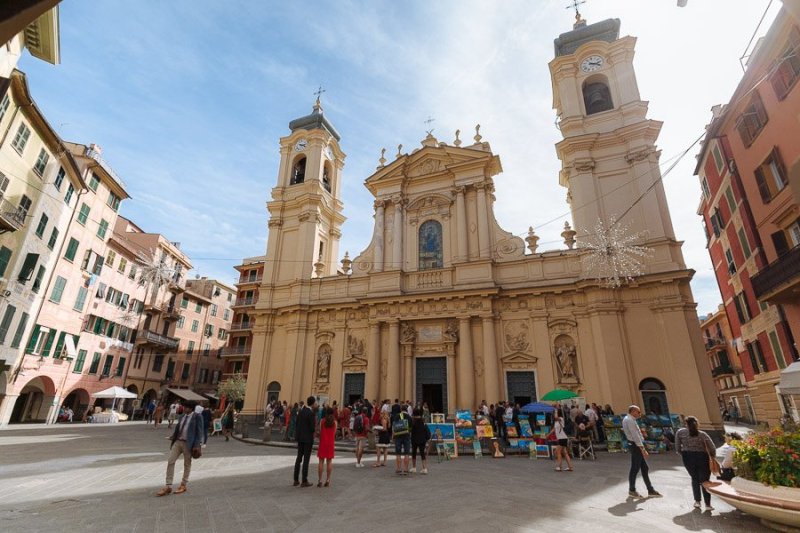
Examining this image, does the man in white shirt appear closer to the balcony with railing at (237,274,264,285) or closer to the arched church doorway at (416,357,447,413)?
the arched church doorway at (416,357,447,413)

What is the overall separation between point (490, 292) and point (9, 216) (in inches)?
804

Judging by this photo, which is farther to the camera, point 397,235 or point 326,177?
point 326,177

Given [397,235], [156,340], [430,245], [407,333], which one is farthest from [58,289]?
[430,245]

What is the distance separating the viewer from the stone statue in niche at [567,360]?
54.2 ft

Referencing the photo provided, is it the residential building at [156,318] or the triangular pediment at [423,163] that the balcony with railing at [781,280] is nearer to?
the triangular pediment at [423,163]

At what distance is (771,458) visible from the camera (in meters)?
5.06

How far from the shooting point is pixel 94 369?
26.4m

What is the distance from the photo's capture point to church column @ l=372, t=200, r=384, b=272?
21719mm

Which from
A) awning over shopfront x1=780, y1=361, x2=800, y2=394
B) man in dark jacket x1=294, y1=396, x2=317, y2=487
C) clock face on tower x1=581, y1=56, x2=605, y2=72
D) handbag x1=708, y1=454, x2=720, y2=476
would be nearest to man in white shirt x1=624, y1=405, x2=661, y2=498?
handbag x1=708, y1=454, x2=720, y2=476

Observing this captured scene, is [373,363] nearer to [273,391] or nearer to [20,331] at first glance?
[273,391]

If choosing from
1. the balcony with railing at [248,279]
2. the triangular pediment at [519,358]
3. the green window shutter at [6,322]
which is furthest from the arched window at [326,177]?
the green window shutter at [6,322]

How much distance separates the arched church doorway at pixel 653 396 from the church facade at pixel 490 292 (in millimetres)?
46

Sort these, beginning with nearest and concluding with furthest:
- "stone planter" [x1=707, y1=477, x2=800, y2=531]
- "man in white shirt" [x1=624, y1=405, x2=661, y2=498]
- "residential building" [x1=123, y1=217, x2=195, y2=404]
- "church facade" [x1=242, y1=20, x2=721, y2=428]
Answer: "stone planter" [x1=707, y1=477, x2=800, y2=531], "man in white shirt" [x1=624, y1=405, x2=661, y2=498], "church facade" [x1=242, y1=20, x2=721, y2=428], "residential building" [x1=123, y1=217, x2=195, y2=404]

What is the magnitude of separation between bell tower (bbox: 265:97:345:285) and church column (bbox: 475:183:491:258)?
9445 mm
